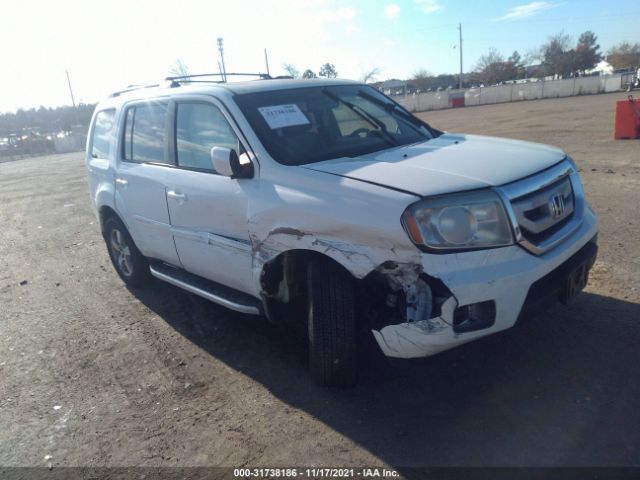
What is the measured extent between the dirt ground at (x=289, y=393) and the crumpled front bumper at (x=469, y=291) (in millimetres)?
159

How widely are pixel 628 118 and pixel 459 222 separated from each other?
12.4 meters

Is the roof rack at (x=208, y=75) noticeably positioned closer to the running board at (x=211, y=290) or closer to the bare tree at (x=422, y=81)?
the running board at (x=211, y=290)

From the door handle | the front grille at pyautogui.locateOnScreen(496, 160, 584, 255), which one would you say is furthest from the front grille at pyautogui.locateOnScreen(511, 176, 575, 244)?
the door handle

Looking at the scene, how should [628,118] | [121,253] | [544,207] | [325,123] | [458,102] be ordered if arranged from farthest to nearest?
[458,102], [628,118], [121,253], [325,123], [544,207]

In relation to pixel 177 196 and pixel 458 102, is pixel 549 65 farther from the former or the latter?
pixel 177 196

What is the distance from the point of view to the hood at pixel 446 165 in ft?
8.70

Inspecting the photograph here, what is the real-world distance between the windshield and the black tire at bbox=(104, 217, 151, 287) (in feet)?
7.31

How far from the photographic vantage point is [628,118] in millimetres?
A: 12484

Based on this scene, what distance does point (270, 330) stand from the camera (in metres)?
4.10

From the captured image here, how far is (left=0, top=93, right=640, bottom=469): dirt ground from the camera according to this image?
2.65 metres

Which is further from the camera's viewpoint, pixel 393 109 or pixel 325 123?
pixel 393 109

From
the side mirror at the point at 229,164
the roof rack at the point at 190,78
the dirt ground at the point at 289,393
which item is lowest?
the dirt ground at the point at 289,393

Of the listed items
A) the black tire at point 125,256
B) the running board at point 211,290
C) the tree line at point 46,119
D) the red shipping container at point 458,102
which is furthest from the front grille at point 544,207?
the tree line at point 46,119

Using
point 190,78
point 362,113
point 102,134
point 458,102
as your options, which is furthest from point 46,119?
point 362,113
